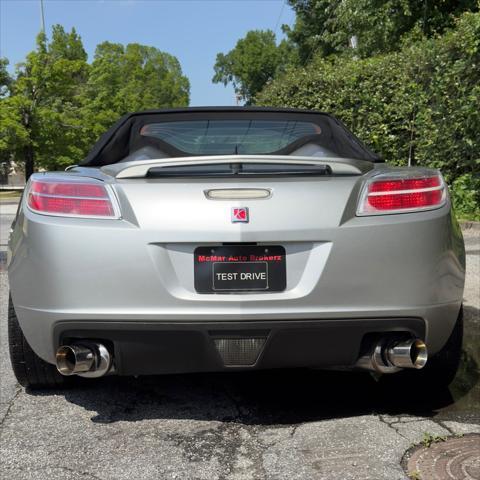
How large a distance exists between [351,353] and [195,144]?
1.74 metres

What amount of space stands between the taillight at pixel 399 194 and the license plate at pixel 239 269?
1.35 feet

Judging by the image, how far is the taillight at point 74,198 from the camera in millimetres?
2533

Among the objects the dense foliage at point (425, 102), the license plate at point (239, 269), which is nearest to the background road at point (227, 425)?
the license plate at point (239, 269)

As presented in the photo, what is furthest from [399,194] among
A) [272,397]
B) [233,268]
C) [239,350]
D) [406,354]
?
[272,397]

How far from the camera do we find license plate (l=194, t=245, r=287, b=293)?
2475 millimetres

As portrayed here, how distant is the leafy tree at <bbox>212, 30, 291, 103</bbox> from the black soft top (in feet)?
225

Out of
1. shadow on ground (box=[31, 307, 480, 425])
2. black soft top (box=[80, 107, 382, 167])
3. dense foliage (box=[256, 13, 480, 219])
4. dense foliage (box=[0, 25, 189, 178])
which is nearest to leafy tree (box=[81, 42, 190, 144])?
dense foliage (box=[0, 25, 189, 178])

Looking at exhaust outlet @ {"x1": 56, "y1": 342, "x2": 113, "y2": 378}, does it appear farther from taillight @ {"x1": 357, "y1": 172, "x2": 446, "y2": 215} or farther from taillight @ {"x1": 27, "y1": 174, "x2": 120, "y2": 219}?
taillight @ {"x1": 357, "y1": 172, "x2": 446, "y2": 215}

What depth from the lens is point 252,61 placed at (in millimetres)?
73062

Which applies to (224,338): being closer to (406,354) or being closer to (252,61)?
(406,354)

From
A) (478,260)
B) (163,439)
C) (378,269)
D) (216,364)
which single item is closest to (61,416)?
(163,439)

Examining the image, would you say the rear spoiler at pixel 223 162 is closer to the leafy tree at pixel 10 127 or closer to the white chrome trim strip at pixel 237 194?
the white chrome trim strip at pixel 237 194

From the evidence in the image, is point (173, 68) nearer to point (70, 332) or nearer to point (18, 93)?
point (18, 93)

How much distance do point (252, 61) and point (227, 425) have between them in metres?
73.5
